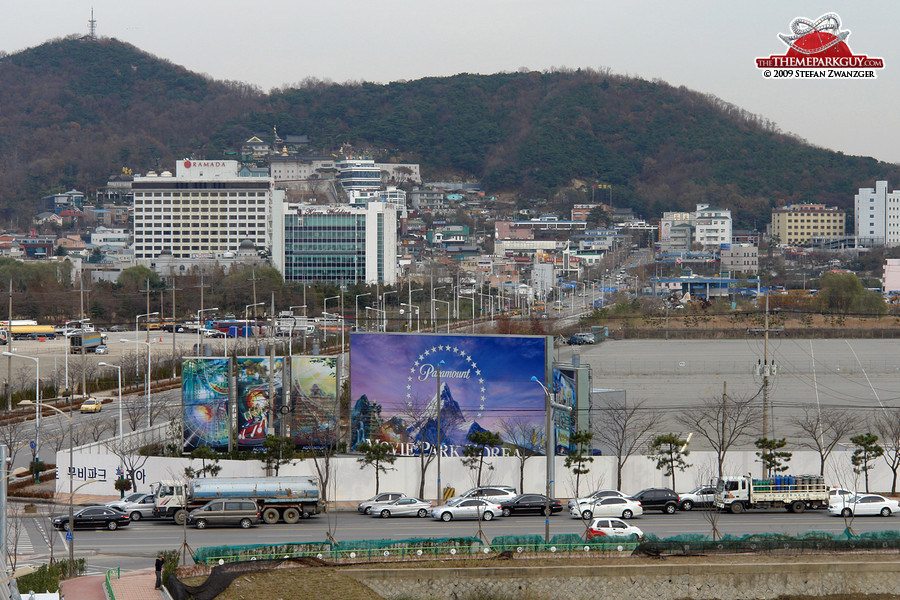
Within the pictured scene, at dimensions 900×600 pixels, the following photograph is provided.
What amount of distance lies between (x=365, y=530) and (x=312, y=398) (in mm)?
10109

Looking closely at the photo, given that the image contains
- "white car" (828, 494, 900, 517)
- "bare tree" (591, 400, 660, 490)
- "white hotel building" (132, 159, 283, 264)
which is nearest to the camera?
"white car" (828, 494, 900, 517)

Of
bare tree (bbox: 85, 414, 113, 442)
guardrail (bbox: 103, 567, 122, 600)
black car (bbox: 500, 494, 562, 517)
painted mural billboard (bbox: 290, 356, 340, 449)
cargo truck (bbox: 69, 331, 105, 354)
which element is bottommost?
bare tree (bbox: 85, 414, 113, 442)

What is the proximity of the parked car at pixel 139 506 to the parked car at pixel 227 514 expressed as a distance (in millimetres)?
2435

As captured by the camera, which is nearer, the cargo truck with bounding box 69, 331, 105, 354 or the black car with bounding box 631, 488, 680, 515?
the black car with bounding box 631, 488, 680, 515

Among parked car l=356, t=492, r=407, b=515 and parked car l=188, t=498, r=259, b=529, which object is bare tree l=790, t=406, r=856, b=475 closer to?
parked car l=356, t=492, r=407, b=515

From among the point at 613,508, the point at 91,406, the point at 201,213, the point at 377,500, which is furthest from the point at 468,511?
the point at 201,213

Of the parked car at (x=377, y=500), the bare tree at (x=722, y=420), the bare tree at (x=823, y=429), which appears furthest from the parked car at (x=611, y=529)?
the bare tree at (x=823, y=429)

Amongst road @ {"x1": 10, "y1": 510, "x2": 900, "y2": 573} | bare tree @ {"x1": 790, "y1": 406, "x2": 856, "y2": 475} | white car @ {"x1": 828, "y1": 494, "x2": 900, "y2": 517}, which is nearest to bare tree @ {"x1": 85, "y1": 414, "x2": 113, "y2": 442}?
road @ {"x1": 10, "y1": 510, "x2": 900, "y2": 573}

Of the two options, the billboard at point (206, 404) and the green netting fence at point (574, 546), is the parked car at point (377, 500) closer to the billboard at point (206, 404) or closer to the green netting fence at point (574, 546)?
the green netting fence at point (574, 546)

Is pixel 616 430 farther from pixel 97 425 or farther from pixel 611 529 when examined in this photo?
pixel 97 425

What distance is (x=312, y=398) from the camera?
3719 cm

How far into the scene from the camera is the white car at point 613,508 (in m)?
28.5

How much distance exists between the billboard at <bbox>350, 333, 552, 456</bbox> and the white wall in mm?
2072

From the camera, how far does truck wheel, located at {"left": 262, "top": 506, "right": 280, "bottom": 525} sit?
29156 millimetres
